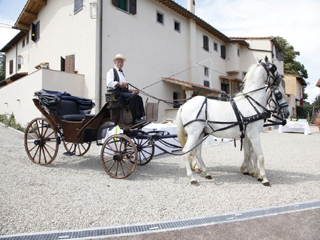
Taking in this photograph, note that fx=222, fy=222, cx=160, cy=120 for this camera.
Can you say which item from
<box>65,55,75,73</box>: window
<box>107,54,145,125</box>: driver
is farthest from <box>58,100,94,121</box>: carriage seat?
<box>65,55,75,73</box>: window

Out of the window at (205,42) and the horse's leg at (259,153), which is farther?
the window at (205,42)

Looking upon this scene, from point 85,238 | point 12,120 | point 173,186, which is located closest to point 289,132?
point 173,186

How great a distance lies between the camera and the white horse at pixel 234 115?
4078 millimetres

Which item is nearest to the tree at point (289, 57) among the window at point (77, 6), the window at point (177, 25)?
the window at point (177, 25)

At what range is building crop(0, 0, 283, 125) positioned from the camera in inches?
407

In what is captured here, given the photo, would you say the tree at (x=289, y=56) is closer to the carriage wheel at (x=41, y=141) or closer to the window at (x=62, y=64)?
the window at (x=62, y=64)

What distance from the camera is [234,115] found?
4.16m

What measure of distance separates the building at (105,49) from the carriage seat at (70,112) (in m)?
4.32

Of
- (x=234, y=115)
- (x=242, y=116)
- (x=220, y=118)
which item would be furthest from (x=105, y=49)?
(x=242, y=116)

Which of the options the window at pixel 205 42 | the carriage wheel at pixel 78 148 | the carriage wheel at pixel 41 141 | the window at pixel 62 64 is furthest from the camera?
the window at pixel 205 42

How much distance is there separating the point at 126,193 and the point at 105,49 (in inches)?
340

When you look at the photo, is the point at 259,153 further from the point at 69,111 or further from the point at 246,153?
the point at 69,111

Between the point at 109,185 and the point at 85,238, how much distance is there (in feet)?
5.65

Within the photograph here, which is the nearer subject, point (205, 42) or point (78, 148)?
point (78, 148)
